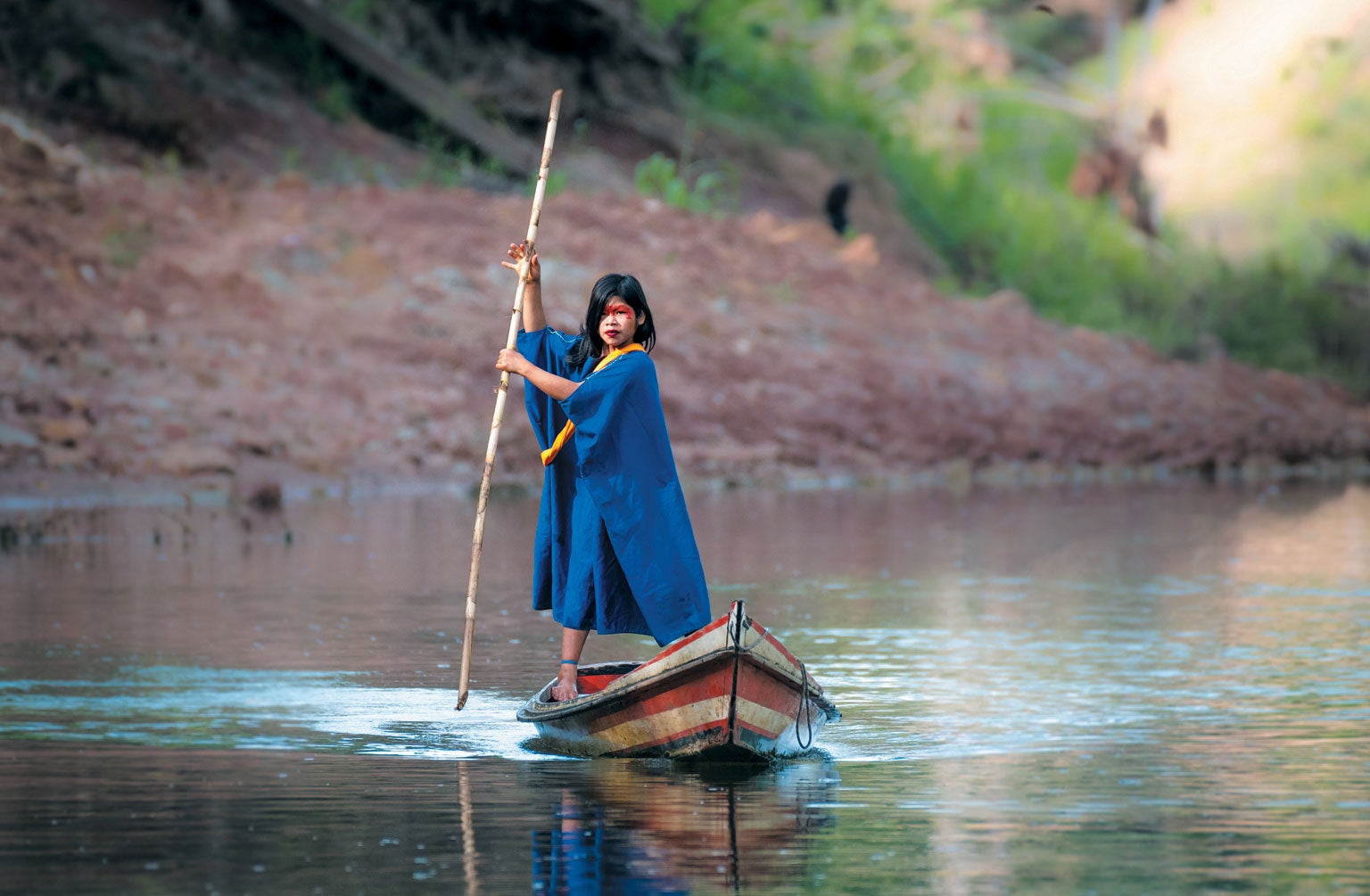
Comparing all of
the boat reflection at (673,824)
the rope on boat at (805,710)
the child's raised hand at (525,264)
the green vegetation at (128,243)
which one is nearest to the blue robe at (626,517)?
the child's raised hand at (525,264)

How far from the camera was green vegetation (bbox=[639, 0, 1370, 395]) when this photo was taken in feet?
156

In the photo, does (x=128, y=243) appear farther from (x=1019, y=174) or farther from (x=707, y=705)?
(x=1019, y=174)

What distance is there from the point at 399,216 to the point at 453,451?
19.3 feet

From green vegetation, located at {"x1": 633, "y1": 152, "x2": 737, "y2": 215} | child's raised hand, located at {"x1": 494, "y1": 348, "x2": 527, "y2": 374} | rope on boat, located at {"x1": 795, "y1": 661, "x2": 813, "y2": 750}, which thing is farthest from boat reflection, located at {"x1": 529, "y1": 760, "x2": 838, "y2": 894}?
green vegetation, located at {"x1": 633, "y1": 152, "x2": 737, "y2": 215}

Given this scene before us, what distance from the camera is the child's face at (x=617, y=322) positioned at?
1016 centimetres

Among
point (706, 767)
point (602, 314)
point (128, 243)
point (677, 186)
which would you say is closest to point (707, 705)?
point (706, 767)

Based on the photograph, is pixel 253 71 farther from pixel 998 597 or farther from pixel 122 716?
pixel 122 716

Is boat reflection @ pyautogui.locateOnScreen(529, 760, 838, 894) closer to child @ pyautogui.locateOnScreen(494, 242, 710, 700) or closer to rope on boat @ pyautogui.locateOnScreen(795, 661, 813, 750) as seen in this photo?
rope on boat @ pyautogui.locateOnScreen(795, 661, 813, 750)

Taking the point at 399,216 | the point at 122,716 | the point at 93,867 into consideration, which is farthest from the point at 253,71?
the point at 93,867

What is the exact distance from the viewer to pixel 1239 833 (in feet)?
26.5


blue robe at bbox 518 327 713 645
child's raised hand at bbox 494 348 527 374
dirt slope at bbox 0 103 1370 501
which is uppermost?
dirt slope at bbox 0 103 1370 501

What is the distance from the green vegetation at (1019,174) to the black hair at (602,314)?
98.8ft

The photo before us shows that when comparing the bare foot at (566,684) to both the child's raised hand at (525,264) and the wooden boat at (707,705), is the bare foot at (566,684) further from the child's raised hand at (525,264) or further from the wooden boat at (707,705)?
the child's raised hand at (525,264)

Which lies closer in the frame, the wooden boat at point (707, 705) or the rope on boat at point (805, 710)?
the wooden boat at point (707, 705)
